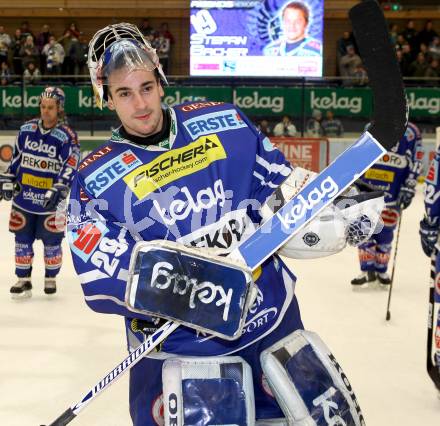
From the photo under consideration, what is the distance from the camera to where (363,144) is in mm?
1740

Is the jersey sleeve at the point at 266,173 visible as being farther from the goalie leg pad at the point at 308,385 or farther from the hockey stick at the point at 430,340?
the hockey stick at the point at 430,340

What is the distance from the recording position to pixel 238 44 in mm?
14164

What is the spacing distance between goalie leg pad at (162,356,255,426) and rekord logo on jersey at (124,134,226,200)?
43 centimetres

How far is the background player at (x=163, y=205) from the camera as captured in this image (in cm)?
185

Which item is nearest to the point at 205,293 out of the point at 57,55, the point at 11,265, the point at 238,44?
the point at 11,265

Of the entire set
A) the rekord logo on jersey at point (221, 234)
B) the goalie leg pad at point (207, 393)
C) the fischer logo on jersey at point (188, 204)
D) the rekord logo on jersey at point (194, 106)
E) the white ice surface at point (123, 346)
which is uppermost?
the rekord logo on jersey at point (194, 106)

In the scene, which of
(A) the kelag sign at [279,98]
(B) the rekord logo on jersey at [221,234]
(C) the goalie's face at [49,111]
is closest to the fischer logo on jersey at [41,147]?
(C) the goalie's face at [49,111]

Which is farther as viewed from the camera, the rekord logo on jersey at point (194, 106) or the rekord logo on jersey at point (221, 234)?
the rekord logo on jersey at point (194, 106)

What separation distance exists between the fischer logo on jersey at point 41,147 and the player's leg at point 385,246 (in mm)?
2475

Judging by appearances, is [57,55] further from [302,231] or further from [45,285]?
[302,231]

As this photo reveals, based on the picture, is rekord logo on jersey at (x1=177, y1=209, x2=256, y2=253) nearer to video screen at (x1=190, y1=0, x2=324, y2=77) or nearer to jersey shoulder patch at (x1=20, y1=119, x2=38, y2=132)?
jersey shoulder patch at (x1=20, y1=119, x2=38, y2=132)

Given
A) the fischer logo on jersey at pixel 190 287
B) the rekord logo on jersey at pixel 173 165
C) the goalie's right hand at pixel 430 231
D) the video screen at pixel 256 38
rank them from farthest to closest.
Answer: the video screen at pixel 256 38 < the goalie's right hand at pixel 430 231 < the rekord logo on jersey at pixel 173 165 < the fischer logo on jersey at pixel 190 287

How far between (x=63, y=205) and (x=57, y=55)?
9.29 m

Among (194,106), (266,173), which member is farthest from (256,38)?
(266,173)
